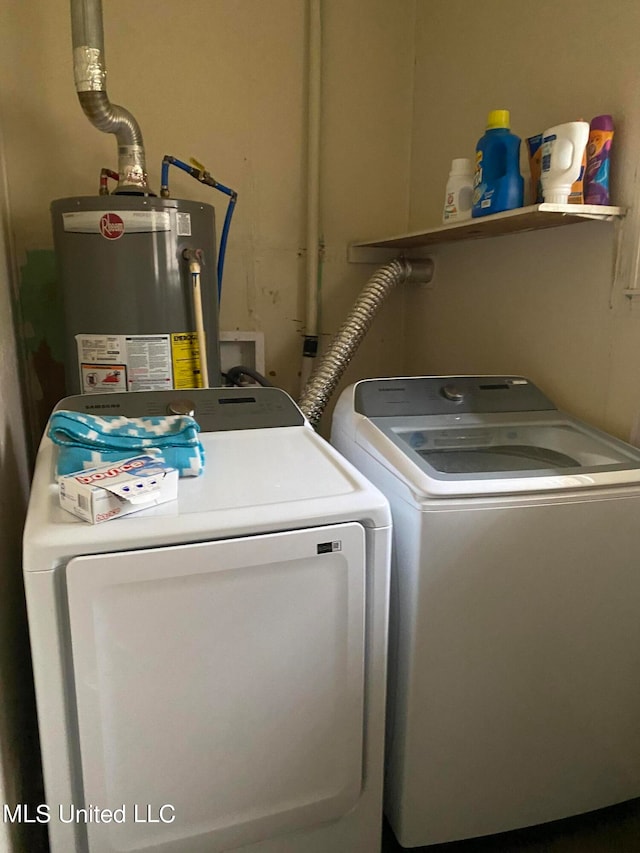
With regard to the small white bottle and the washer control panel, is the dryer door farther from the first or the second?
the small white bottle

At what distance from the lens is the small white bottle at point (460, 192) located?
1.69 meters

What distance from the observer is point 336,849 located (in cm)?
119

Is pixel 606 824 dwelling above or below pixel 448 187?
below

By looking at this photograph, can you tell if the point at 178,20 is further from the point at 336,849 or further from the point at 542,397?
the point at 336,849

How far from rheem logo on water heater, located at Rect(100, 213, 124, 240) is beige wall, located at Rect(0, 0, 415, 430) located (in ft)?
1.54

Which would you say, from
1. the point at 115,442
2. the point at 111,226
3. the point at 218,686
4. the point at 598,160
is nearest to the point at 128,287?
the point at 111,226

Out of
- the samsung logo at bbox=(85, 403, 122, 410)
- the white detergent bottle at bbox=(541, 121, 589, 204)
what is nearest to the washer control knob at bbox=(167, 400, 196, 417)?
the samsung logo at bbox=(85, 403, 122, 410)

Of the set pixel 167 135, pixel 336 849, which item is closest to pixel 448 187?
pixel 167 135

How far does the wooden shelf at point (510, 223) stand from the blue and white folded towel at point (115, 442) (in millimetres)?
878

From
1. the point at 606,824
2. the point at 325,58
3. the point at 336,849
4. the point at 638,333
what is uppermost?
the point at 325,58

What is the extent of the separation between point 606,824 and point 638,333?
113 centimetres

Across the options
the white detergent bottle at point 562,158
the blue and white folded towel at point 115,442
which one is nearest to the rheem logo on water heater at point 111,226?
the blue and white folded towel at point 115,442

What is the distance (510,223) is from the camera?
5.11ft

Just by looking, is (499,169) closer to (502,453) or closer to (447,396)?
(447,396)
